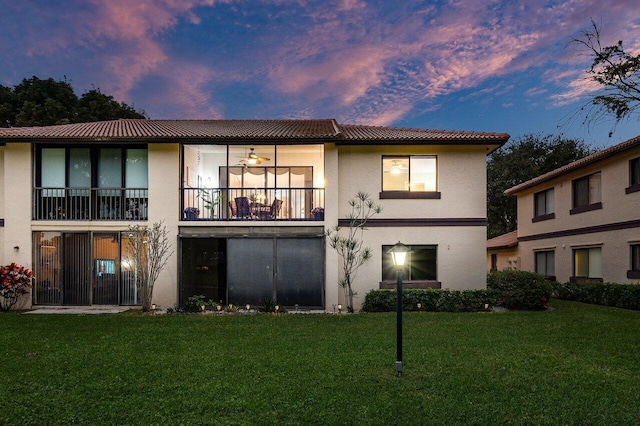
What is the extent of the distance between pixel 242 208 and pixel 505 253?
1802 cm

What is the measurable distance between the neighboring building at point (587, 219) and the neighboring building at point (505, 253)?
3.57 feet

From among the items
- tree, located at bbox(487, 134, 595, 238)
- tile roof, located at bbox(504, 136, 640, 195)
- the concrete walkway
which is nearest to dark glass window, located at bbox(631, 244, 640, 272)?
tile roof, located at bbox(504, 136, 640, 195)

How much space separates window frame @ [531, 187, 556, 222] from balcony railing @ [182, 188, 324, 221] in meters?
12.1

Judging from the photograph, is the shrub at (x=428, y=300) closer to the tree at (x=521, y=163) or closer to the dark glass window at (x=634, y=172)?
the dark glass window at (x=634, y=172)

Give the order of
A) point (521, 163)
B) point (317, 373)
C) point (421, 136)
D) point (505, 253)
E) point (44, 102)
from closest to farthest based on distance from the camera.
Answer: point (317, 373) → point (421, 136) → point (505, 253) → point (44, 102) → point (521, 163)

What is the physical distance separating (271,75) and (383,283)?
16185mm

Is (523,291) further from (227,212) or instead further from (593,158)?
(227,212)

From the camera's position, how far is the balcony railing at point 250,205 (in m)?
14.2

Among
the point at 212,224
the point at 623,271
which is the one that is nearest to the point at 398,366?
the point at 212,224

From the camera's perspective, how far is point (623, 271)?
50.6ft

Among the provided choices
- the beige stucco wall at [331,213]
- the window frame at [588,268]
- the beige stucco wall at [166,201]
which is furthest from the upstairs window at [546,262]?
the beige stucco wall at [166,201]

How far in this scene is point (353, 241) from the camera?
14312 millimetres

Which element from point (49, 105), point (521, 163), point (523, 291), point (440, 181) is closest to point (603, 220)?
point (523, 291)

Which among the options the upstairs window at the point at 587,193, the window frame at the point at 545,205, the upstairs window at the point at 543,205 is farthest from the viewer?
the upstairs window at the point at 543,205
